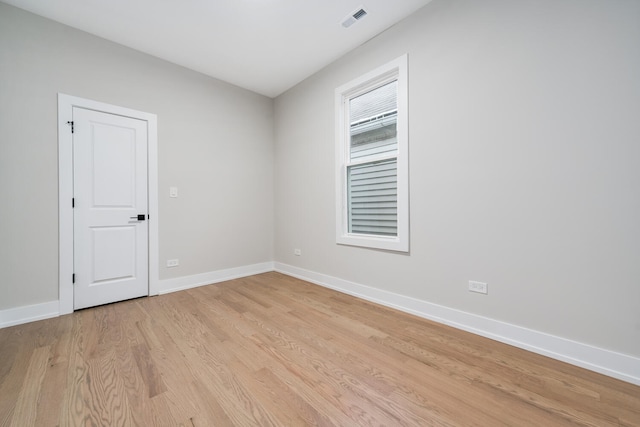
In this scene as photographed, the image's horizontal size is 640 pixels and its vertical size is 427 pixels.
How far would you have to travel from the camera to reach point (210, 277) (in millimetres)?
3518

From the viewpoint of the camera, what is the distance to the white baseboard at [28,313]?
87.8 inches

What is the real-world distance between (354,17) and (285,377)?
10.3 ft

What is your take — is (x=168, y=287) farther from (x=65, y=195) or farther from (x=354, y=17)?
(x=354, y=17)

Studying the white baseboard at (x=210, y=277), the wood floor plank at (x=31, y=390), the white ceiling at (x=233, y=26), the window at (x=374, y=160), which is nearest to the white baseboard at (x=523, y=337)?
the window at (x=374, y=160)

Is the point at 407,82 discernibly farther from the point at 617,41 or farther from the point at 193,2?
the point at 193,2

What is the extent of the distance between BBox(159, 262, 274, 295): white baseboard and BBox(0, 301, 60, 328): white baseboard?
0.91 meters

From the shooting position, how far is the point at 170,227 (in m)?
3.22

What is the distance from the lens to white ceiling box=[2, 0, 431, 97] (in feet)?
7.58

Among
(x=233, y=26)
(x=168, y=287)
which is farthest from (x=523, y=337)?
(x=233, y=26)

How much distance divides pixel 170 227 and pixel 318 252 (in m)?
1.97

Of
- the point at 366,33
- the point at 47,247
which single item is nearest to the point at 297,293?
the point at 47,247

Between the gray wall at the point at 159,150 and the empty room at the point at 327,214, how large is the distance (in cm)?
2

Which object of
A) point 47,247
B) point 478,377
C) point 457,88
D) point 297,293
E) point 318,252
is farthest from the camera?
point 318,252

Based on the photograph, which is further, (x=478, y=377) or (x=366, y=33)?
(x=366, y=33)
